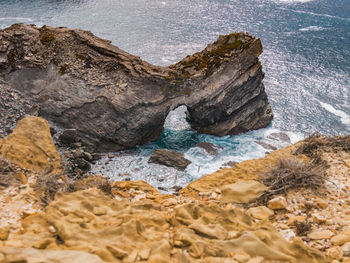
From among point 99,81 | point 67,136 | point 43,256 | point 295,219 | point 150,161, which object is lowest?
point 150,161

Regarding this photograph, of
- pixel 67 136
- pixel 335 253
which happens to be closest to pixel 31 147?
pixel 67 136

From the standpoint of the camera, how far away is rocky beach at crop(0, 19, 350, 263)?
8.63 metres

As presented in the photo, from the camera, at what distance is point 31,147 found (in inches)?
635

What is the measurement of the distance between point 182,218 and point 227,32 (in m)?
46.3

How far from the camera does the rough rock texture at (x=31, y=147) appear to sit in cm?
1482

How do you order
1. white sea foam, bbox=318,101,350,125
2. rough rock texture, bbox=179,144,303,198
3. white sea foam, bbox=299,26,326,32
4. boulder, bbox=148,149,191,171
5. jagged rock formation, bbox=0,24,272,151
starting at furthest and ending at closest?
white sea foam, bbox=299,26,326,32
white sea foam, bbox=318,101,350,125
jagged rock formation, bbox=0,24,272,151
boulder, bbox=148,149,191,171
rough rock texture, bbox=179,144,303,198

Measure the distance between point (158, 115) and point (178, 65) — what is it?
4681mm

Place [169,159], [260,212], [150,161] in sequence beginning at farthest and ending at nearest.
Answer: [169,159]
[150,161]
[260,212]

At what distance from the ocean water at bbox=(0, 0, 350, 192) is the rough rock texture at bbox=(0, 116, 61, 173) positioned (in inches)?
215

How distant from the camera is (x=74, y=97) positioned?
23859 millimetres

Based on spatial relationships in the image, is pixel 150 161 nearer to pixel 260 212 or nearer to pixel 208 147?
pixel 208 147

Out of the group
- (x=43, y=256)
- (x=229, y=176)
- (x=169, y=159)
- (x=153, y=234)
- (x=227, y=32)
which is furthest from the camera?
(x=227, y=32)

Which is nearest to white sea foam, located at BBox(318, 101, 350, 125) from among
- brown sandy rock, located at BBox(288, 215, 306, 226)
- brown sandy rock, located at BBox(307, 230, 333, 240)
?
brown sandy rock, located at BBox(288, 215, 306, 226)

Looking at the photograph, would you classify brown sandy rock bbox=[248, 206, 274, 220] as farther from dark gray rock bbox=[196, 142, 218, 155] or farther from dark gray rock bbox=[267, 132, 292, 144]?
dark gray rock bbox=[267, 132, 292, 144]
